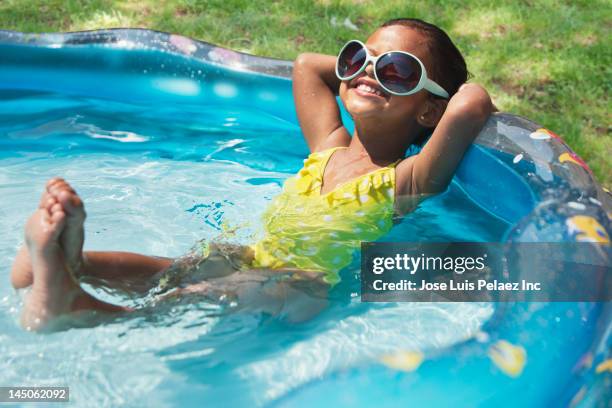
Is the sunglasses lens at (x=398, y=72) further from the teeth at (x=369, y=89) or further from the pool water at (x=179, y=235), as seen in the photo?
the pool water at (x=179, y=235)

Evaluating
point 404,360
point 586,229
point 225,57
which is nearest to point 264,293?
point 404,360

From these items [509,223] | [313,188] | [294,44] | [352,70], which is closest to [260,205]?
[313,188]

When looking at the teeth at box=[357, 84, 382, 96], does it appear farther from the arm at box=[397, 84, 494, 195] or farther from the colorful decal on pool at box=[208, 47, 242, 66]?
the colorful decal on pool at box=[208, 47, 242, 66]

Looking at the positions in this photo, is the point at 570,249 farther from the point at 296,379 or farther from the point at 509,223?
the point at 296,379

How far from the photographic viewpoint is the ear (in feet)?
8.21

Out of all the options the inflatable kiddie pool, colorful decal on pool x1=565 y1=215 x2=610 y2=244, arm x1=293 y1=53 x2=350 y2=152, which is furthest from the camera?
arm x1=293 y1=53 x2=350 y2=152

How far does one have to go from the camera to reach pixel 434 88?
244 cm

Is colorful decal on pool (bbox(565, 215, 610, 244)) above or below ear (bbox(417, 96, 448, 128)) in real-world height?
below

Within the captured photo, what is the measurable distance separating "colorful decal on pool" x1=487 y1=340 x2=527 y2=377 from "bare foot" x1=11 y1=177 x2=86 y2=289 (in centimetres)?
99

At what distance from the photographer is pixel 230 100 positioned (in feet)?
12.2

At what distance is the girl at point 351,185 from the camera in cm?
218

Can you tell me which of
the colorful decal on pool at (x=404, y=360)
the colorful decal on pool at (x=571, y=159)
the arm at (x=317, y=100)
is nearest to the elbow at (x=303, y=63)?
the arm at (x=317, y=100)

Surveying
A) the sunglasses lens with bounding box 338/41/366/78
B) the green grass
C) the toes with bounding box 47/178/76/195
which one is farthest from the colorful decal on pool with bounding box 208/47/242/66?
the toes with bounding box 47/178/76/195

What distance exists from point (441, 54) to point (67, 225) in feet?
4.28
